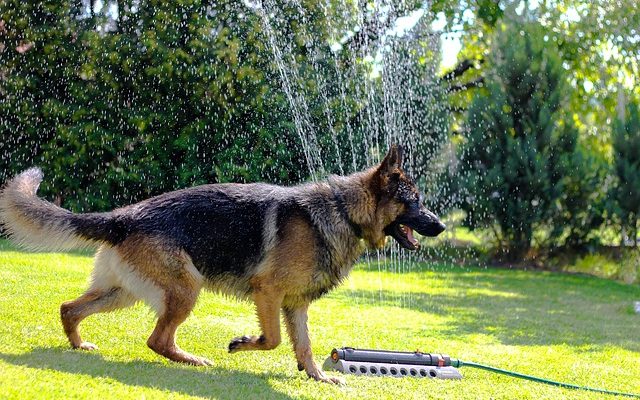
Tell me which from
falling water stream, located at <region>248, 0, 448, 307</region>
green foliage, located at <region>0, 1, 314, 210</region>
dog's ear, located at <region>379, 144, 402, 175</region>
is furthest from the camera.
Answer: falling water stream, located at <region>248, 0, 448, 307</region>

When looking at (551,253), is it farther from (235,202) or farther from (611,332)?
(235,202)

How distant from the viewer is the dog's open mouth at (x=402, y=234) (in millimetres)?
5383

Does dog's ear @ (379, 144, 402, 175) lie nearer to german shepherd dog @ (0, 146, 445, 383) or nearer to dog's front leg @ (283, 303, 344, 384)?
german shepherd dog @ (0, 146, 445, 383)

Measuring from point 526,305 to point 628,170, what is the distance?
497 cm

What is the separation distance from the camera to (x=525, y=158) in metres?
14.2

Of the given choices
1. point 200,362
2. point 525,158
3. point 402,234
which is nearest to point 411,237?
point 402,234

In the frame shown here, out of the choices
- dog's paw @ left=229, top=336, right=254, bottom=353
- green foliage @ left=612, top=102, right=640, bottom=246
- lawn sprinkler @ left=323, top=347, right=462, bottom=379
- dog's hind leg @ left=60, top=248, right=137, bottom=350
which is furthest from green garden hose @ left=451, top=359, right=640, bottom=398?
green foliage @ left=612, top=102, right=640, bottom=246

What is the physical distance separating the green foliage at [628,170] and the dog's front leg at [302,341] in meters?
10.1

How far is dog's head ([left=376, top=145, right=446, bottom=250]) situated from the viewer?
17.4 ft

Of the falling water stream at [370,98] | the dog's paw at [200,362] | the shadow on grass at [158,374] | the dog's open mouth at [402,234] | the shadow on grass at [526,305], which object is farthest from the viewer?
the falling water stream at [370,98]

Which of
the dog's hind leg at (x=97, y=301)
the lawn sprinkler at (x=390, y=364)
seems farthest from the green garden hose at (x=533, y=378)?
the dog's hind leg at (x=97, y=301)

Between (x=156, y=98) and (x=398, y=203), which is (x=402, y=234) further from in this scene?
(x=156, y=98)

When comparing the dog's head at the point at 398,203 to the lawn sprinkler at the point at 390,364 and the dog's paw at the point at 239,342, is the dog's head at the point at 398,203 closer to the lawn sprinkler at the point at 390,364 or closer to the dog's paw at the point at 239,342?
the lawn sprinkler at the point at 390,364

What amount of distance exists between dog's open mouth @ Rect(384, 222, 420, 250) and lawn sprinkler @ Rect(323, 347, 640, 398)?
70 centimetres
